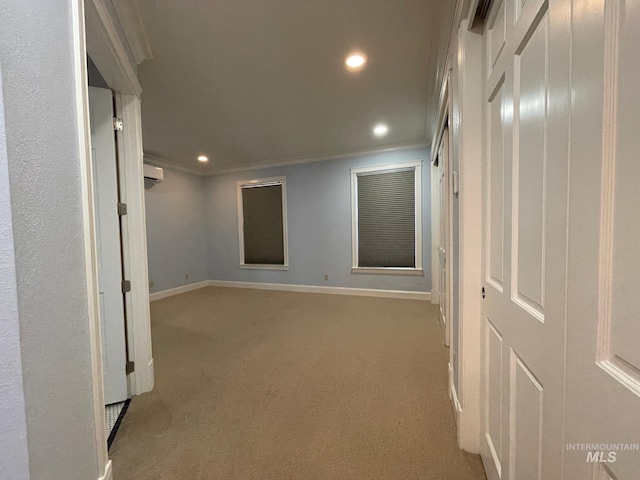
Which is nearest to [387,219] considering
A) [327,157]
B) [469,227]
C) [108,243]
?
[327,157]

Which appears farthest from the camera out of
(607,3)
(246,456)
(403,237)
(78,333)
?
(403,237)

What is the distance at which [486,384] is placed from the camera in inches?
48.4

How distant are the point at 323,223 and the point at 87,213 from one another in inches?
157

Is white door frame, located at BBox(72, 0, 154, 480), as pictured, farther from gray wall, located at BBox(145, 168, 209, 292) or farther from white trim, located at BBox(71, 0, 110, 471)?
gray wall, located at BBox(145, 168, 209, 292)

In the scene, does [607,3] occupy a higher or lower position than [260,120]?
lower

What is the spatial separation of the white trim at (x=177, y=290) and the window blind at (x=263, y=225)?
110 cm

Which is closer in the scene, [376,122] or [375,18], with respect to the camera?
[375,18]

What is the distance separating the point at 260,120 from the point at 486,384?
344 centimetres

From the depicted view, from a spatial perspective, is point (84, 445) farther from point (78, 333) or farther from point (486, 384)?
point (486, 384)

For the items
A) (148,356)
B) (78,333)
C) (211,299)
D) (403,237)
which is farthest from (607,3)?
(211,299)

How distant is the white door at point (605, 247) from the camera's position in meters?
0.41

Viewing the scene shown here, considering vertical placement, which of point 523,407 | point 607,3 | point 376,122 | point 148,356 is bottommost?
point 148,356

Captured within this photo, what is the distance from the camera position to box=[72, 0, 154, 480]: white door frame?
101 cm

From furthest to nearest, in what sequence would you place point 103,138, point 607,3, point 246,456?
1. point 103,138
2. point 246,456
3. point 607,3
